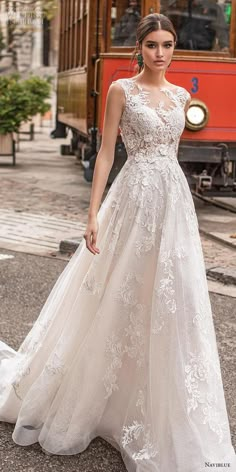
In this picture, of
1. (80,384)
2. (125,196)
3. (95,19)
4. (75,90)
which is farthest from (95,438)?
(75,90)

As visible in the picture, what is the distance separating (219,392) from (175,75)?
7433 mm

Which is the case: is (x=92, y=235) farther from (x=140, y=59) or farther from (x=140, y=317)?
(x=140, y=59)

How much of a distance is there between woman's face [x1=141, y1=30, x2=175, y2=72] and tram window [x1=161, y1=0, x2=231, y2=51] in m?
6.92

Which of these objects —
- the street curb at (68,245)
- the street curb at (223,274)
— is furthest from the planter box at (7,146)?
the street curb at (223,274)

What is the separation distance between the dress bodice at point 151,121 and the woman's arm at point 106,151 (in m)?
0.03

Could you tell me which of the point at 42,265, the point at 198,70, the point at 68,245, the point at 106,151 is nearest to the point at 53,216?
the point at 68,245

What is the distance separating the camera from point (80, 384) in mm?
3816

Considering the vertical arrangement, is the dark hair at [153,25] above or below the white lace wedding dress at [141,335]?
above

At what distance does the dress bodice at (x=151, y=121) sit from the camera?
3742mm

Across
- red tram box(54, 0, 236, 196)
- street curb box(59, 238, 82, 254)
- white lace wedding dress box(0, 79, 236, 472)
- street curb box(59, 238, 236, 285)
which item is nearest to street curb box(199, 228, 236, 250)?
red tram box(54, 0, 236, 196)

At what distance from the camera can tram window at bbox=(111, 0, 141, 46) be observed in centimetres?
1077

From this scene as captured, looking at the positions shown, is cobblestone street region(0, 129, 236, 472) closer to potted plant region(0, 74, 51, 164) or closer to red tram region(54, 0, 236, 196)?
red tram region(54, 0, 236, 196)

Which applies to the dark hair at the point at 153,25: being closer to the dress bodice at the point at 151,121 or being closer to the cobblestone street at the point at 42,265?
the dress bodice at the point at 151,121

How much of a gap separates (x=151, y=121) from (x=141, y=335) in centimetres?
93
